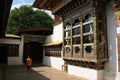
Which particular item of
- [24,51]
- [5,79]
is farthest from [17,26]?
[5,79]

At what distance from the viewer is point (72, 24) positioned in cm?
1159

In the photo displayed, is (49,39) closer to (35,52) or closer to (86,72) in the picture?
(35,52)

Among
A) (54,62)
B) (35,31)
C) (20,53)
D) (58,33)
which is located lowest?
(54,62)

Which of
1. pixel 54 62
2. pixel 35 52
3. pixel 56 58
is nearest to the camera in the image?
Answer: pixel 56 58

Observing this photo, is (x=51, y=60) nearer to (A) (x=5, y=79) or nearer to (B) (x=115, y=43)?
(A) (x=5, y=79)

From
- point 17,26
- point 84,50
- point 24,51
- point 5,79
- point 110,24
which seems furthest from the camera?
point 17,26

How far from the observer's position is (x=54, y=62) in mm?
17266

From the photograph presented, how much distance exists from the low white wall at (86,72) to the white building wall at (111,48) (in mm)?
378

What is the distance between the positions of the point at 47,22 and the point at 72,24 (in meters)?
28.6

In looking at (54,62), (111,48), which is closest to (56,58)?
(54,62)

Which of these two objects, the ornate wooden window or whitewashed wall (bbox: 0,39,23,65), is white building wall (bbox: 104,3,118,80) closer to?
the ornate wooden window

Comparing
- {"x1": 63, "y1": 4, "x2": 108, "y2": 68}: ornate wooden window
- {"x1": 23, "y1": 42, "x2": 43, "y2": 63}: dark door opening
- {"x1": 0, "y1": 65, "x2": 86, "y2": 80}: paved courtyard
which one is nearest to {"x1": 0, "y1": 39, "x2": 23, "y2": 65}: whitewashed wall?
{"x1": 23, "y1": 42, "x2": 43, "y2": 63}: dark door opening

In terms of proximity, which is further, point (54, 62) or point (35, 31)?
point (35, 31)

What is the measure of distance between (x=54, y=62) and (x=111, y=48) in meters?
8.97
